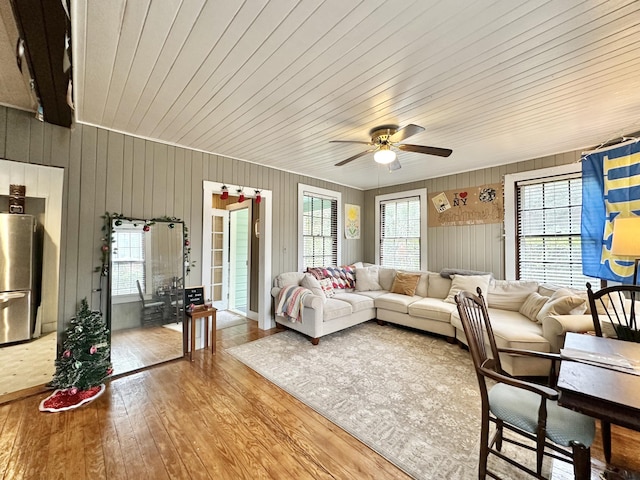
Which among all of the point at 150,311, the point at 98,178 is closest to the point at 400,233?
the point at 150,311

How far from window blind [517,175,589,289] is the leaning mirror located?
4893mm

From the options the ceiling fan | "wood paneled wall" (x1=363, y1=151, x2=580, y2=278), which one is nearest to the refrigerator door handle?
the ceiling fan

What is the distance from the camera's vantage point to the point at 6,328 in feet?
8.08

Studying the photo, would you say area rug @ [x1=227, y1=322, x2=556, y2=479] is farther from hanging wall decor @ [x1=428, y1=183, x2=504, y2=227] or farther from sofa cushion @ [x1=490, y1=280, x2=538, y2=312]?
hanging wall decor @ [x1=428, y1=183, x2=504, y2=227]

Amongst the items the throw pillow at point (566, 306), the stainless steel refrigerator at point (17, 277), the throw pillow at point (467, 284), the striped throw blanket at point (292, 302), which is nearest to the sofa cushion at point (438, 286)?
the throw pillow at point (467, 284)

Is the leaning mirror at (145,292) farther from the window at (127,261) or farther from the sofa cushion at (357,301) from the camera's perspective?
the sofa cushion at (357,301)

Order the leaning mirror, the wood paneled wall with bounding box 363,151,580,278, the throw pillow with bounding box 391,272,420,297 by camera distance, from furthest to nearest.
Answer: the throw pillow with bounding box 391,272,420,297 < the wood paneled wall with bounding box 363,151,580,278 < the leaning mirror

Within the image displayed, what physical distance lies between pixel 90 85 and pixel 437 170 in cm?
453

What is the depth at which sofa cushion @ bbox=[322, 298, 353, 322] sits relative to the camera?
12.3 feet

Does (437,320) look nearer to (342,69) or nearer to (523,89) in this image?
(523,89)

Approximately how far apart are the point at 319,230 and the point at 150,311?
3079 millimetres

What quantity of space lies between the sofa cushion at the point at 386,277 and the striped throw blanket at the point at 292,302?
183cm

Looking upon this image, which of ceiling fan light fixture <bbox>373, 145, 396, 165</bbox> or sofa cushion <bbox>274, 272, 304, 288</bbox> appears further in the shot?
sofa cushion <bbox>274, 272, 304, 288</bbox>

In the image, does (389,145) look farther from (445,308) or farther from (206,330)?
(206,330)
